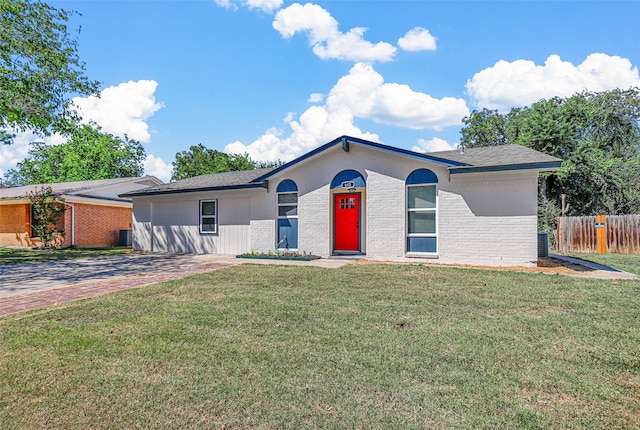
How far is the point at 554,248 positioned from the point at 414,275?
43.0 feet

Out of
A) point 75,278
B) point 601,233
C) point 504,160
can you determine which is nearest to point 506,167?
point 504,160

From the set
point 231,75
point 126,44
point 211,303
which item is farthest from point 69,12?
point 211,303

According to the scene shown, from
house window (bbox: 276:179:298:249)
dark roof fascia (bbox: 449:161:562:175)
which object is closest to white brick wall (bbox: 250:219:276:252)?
house window (bbox: 276:179:298:249)

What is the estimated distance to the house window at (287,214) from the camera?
1306cm

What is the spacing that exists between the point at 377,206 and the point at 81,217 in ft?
55.4

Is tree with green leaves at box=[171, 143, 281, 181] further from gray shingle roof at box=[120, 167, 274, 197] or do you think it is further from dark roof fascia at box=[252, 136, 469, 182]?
dark roof fascia at box=[252, 136, 469, 182]

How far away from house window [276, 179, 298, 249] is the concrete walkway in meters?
1.58

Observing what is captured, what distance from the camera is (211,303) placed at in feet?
18.9

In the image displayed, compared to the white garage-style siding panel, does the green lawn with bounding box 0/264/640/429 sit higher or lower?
lower

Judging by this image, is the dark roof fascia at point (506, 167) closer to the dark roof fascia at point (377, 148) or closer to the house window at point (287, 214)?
the dark roof fascia at point (377, 148)

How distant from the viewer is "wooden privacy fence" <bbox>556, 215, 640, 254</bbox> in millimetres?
15031

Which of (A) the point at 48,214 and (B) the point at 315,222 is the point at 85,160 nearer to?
(A) the point at 48,214

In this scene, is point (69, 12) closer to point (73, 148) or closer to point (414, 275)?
point (414, 275)

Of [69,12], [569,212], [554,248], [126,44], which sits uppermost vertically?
[69,12]
